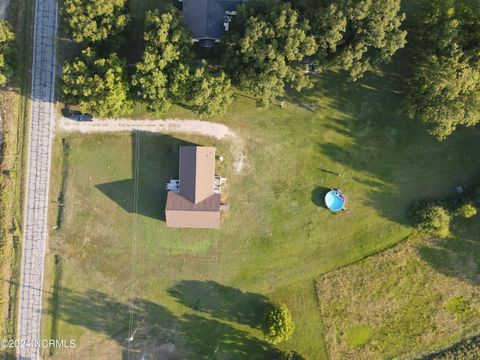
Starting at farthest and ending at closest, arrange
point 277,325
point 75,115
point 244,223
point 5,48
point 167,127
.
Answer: point 244,223 < point 167,127 < point 75,115 < point 277,325 < point 5,48

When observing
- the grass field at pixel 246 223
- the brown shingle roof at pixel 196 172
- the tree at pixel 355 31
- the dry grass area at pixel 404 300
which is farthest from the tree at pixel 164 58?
the dry grass area at pixel 404 300

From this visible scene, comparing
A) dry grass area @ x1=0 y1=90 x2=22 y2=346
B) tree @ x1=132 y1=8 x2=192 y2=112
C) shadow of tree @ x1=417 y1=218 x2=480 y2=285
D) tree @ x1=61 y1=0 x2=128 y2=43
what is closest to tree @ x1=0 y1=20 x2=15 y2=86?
dry grass area @ x1=0 y1=90 x2=22 y2=346

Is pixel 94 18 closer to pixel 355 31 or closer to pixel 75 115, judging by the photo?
pixel 75 115

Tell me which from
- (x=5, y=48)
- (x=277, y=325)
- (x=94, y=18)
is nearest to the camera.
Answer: (x=94, y=18)

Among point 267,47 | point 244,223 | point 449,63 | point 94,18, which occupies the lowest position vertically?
point 244,223

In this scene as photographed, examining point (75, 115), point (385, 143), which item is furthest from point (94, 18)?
point (385, 143)

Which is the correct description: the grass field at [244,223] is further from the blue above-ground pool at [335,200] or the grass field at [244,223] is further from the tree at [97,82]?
the tree at [97,82]

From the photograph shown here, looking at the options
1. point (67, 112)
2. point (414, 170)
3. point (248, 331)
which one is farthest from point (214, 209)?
point (414, 170)
